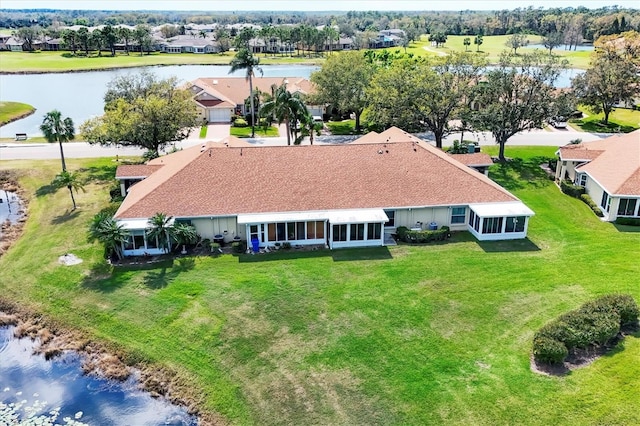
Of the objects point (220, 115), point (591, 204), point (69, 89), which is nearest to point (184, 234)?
point (591, 204)

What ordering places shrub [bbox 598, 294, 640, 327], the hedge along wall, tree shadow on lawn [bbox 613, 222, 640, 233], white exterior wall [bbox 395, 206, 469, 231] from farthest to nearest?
tree shadow on lawn [bbox 613, 222, 640, 233] → white exterior wall [bbox 395, 206, 469, 231] → shrub [bbox 598, 294, 640, 327] → the hedge along wall

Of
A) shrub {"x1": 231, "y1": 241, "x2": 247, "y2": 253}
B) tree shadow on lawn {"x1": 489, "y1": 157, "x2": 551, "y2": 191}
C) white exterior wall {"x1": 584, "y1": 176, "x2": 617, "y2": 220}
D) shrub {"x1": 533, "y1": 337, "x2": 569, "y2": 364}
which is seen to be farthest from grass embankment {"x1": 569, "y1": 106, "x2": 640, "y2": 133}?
shrub {"x1": 231, "y1": 241, "x2": 247, "y2": 253}

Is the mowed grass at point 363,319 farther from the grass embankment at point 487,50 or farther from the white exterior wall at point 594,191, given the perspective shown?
the grass embankment at point 487,50

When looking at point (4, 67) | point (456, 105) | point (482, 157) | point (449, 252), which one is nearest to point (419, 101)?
point (456, 105)

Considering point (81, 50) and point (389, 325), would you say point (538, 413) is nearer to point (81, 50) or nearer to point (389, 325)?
point (389, 325)

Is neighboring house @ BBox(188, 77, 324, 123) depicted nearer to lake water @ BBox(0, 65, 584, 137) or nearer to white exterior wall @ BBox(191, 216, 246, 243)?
lake water @ BBox(0, 65, 584, 137)

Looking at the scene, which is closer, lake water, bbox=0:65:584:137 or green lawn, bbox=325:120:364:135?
green lawn, bbox=325:120:364:135
